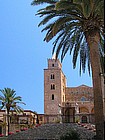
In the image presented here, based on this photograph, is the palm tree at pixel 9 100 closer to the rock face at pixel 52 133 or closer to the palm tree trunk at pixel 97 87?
the rock face at pixel 52 133

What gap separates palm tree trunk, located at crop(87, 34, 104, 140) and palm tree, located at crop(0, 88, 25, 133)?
→ 68.2ft

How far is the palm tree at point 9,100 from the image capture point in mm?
30344

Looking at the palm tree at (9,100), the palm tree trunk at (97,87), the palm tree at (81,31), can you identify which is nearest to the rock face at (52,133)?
the palm tree trunk at (97,87)

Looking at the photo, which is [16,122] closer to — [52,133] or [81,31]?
[52,133]

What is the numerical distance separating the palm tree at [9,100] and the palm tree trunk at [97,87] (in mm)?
20777

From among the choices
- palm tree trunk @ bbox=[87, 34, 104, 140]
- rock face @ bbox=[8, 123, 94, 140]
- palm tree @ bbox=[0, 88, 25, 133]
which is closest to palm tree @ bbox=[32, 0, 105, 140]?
palm tree trunk @ bbox=[87, 34, 104, 140]

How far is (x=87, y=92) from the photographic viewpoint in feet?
199

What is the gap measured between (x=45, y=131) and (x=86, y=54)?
19.5 ft

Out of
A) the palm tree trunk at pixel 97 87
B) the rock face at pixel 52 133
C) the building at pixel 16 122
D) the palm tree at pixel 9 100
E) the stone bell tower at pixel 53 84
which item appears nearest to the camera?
the palm tree trunk at pixel 97 87

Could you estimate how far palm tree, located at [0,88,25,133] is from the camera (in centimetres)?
3034

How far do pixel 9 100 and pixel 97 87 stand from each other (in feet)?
69.2

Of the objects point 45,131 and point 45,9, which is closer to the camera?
point 45,9

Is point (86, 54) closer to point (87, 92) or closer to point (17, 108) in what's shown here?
point (17, 108)

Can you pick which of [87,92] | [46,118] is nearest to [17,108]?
[46,118]
